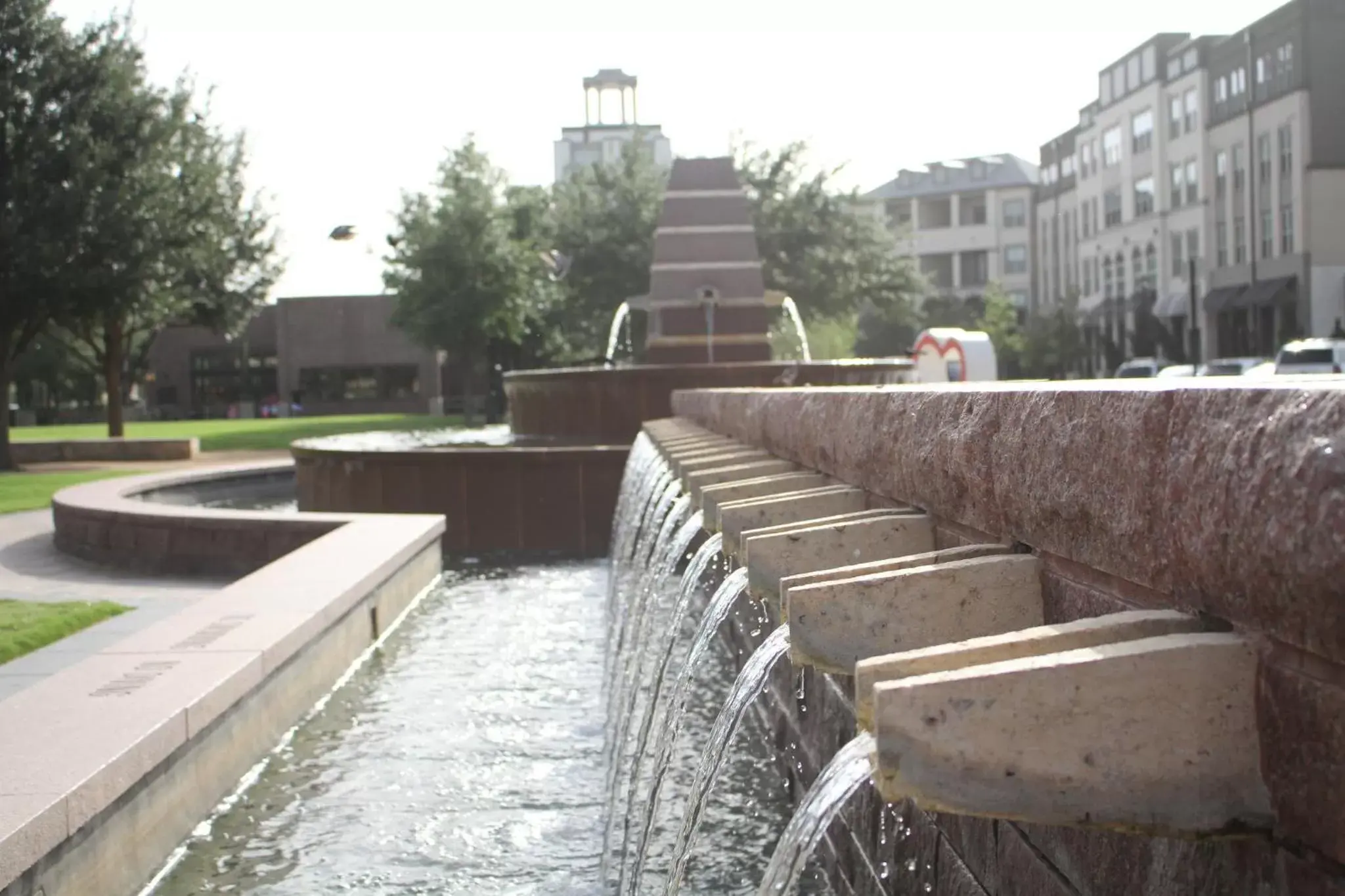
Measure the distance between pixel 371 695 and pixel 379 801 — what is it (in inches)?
89.1

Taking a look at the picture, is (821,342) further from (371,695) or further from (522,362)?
(371,695)

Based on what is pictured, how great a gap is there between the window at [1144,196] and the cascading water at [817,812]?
2962 inches

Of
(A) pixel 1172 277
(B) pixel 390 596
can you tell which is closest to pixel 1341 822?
(B) pixel 390 596

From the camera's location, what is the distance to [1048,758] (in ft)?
7.22

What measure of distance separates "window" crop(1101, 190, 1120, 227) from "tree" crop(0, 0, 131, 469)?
199 feet

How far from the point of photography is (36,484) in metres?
25.0

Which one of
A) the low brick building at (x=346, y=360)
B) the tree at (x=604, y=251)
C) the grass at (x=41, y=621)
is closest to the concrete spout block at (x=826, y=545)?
Result: the grass at (x=41, y=621)

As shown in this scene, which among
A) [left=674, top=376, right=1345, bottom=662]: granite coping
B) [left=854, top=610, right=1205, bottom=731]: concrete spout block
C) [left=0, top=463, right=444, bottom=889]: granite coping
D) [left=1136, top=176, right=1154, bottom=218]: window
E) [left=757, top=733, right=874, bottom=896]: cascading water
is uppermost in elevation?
[left=1136, top=176, right=1154, bottom=218]: window

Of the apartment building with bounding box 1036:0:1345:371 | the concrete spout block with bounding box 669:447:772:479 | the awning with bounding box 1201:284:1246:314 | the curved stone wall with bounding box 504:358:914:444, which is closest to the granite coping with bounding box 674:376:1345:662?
the concrete spout block with bounding box 669:447:772:479

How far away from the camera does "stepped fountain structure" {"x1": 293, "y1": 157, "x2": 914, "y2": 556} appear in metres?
15.9

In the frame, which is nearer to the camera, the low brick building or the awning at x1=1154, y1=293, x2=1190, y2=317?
the awning at x1=1154, y1=293, x2=1190, y2=317

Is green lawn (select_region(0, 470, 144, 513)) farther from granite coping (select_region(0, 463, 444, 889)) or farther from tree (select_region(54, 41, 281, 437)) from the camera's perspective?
granite coping (select_region(0, 463, 444, 889))

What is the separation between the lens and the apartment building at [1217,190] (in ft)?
186

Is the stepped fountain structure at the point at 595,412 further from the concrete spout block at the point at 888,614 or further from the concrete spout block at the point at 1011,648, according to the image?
the concrete spout block at the point at 1011,648
